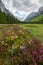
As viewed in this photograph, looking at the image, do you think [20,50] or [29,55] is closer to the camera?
[29,55]

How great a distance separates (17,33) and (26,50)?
76.4 inches

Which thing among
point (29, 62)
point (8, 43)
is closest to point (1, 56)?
point (8, 43)

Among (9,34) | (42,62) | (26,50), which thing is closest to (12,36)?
(9,34)

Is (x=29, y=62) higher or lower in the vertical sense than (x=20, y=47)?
lower

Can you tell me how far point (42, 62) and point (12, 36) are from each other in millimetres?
3114

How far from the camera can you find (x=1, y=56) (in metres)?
17.2

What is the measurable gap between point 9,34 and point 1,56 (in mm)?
2023

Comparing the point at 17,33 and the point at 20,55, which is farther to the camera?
the point at 17,33

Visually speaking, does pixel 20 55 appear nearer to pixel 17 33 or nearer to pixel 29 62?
pixel 29 62

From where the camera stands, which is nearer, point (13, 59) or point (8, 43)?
point (13, 59)

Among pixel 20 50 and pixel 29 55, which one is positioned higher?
pixel 20 50

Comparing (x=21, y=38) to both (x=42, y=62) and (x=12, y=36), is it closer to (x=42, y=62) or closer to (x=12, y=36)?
(x=12, y=36)

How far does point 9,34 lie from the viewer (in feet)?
59.6

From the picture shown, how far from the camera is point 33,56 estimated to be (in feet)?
54.5
